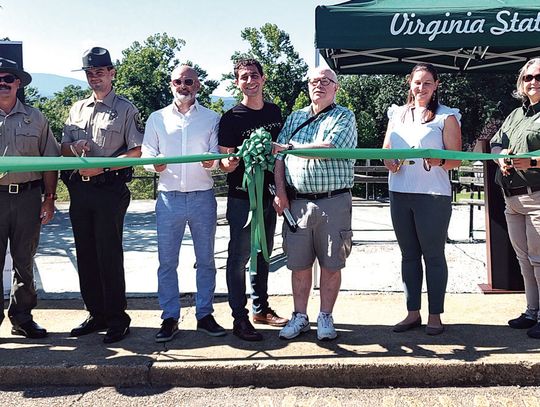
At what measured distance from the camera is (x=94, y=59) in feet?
14.1

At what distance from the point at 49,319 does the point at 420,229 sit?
10.6ft

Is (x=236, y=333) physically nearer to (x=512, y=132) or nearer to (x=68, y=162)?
(x=68, y=162)

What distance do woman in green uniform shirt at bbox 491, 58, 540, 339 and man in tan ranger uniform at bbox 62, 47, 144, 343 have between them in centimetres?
285

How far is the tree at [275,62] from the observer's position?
3678 cm

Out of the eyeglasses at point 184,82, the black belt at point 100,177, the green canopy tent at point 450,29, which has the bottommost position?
the black belt at point 100,177

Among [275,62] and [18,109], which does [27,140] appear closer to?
[18,109]

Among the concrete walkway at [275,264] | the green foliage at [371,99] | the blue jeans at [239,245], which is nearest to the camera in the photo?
the blue jeans at [239,245]

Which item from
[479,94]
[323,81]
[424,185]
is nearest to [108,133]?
[323,81]

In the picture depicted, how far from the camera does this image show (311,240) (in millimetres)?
4207

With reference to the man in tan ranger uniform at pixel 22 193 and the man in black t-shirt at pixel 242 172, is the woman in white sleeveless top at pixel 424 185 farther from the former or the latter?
the man in tan ranger uniform at pixel 22 193

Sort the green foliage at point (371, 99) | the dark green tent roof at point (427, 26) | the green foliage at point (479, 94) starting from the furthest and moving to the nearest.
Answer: the green foliage at point (371, 99) → the green foliage at point (479, 94) → the dark green tent roof at point (427, 26)

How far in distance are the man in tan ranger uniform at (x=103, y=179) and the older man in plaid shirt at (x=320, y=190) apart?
1.18 metres

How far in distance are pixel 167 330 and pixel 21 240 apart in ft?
4.32

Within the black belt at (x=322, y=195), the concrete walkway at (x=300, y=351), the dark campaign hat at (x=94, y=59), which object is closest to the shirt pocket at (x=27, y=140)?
the dark campaign hat at (x=94, y=59)
